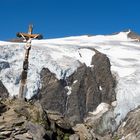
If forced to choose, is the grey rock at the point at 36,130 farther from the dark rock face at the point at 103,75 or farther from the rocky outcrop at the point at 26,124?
the dark rock face at the point at 103,75

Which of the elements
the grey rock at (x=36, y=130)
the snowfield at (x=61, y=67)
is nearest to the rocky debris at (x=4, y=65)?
the snowfield at (x=61, y=67)

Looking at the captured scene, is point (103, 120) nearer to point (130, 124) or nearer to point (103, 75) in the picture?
point (130, 124)

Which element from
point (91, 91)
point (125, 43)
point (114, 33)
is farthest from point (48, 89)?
point (114, 33)

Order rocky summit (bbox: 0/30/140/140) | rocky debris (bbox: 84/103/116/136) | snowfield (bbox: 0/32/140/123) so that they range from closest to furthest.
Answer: rocky debris (bbox: 84/103/116/136), rocky summit (bbox: 0/30/140/140), snowfield (bbox: 0/32/140/123)

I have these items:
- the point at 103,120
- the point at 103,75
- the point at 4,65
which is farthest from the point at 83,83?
the point at 4,65

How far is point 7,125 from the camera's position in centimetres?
2367

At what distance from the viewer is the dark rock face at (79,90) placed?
111688 millimetres

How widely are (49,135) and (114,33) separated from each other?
157m

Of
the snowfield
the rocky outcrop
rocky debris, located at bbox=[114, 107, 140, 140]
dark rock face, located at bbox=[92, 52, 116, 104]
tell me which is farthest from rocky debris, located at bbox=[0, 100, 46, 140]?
dark rock face, located at bbox=[92, 52, 116, 104]

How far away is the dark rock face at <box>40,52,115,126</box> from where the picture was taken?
112m

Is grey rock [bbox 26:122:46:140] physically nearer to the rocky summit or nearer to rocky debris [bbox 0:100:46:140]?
rocky debris [bbox 0:100:46:140]

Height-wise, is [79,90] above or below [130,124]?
above

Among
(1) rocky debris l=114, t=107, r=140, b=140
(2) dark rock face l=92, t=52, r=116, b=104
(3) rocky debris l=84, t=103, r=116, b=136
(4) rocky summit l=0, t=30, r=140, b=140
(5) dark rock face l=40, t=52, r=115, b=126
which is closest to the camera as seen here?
(1) rocky debris l=114, t=107, r=140, b=140

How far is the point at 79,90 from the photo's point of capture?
117062 mm
